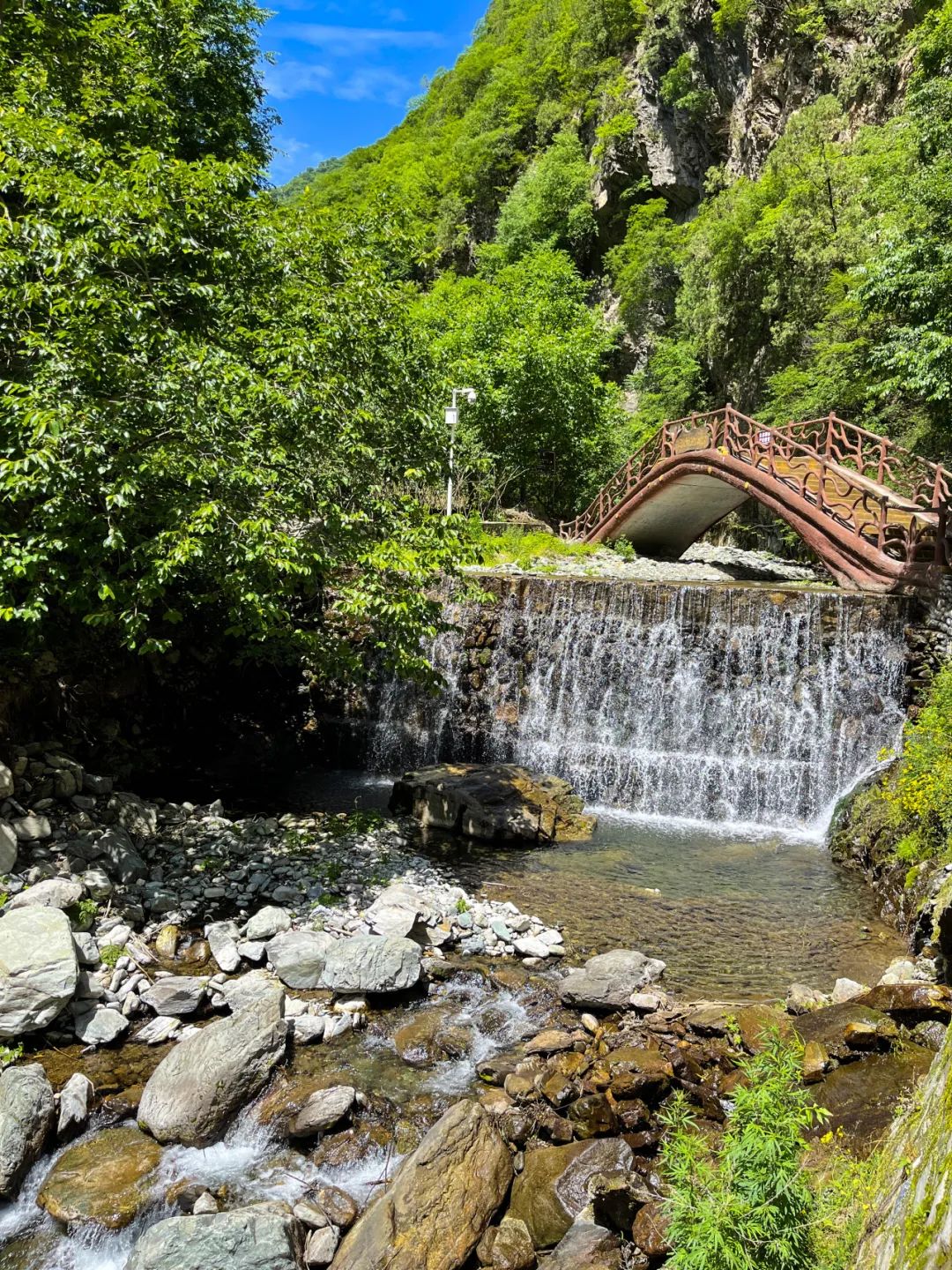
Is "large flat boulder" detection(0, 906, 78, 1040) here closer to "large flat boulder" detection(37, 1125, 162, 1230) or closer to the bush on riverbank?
"large flat boulder" detection(37, 1125, 162, 1230)

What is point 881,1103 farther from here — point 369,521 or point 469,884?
point 369,521

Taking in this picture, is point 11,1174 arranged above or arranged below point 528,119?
below

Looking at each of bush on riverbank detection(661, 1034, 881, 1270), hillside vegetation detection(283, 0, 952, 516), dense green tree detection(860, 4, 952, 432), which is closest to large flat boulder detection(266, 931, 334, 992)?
bush on riverbank detection(661, 1034, 881, 1270)

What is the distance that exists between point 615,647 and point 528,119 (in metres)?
40.1

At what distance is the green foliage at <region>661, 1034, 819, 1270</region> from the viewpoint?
2.78 meters

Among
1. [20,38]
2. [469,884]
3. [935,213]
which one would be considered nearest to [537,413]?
[935,213]

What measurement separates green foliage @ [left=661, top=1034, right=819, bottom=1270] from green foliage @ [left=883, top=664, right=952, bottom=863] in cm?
498

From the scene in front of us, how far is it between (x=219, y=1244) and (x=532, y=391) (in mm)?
23778

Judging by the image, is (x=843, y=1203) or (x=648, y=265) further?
(x=648, y=265)

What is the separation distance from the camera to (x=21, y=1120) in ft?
14.7

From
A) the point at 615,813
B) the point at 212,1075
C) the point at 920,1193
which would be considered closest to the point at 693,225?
the point at 615,813

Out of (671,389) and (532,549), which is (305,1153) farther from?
(671,389)

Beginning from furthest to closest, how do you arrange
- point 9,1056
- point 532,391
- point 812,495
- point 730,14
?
point 730,14, point 532,391, point 812,495, point 9,1056

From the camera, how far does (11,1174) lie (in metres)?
4.32
